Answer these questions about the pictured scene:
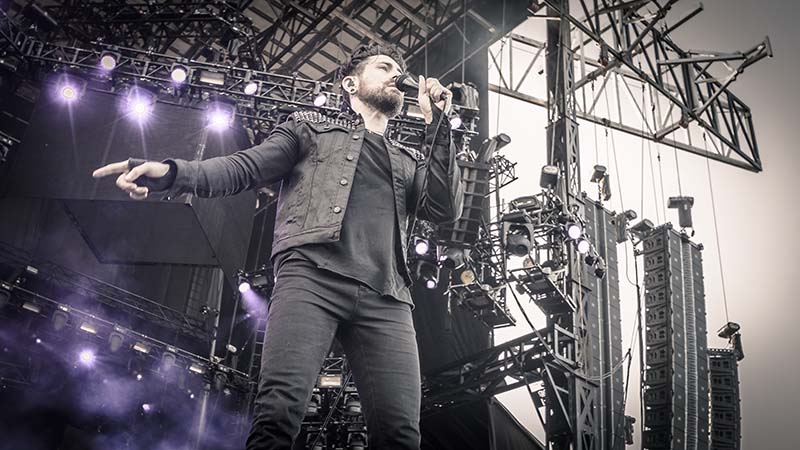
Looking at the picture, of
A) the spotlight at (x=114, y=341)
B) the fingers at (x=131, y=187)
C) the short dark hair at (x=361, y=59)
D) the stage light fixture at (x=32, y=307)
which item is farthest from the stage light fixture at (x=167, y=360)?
the fingers at (x=131, y=187)

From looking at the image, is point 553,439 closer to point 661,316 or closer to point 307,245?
point 661,316

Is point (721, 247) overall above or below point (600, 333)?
above

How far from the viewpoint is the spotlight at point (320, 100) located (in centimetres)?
852

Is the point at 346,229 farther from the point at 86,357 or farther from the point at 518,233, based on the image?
the point at 86,357

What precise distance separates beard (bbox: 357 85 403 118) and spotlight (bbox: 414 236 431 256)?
20.8 feet

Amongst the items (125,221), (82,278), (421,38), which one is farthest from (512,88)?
(82,278)

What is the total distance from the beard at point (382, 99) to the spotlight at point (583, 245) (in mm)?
6271

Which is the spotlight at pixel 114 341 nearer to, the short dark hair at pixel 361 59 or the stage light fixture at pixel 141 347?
the stage light fixture at pixel 141 347

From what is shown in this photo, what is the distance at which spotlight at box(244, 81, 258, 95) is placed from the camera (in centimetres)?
863

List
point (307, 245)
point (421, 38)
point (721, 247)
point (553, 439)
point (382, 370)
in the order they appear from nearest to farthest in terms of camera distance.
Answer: point (382, 370) → point (307, 245) → point (553, 439) → point (721, 247) → point (421, 38)

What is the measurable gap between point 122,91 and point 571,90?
593 cm

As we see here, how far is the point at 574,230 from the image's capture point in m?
8.20

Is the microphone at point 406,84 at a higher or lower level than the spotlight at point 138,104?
lower

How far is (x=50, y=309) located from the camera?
30.6 feet
